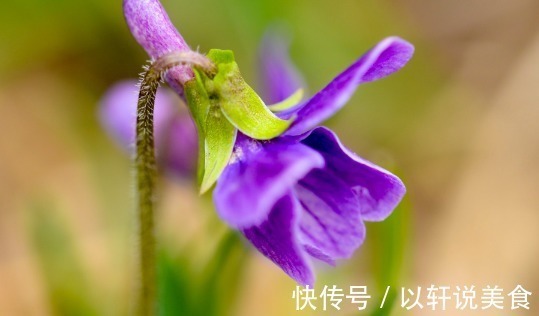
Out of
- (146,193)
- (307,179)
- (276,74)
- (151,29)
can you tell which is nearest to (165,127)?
(276,74)

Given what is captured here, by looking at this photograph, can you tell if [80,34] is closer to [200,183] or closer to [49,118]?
[49,118]

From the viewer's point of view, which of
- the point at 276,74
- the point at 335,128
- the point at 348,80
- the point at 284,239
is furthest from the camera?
the point at 335,128

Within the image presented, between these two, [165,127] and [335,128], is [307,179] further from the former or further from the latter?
[335,128]

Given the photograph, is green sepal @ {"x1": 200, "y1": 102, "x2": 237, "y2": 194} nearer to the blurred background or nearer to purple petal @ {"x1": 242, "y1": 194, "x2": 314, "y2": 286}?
purple petal @ {"x1": 242, "y1": 194, "x2": 314, "y2": 286}

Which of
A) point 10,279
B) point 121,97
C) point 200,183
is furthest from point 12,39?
point 200,183

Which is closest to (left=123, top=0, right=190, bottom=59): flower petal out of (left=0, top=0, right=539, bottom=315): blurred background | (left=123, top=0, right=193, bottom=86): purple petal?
(left=123, top=0, right=193, bottom=86): purple petal

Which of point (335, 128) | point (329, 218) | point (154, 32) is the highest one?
point (154, 32)
